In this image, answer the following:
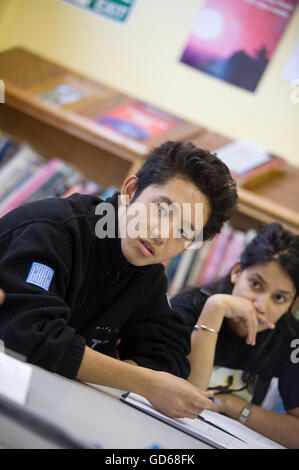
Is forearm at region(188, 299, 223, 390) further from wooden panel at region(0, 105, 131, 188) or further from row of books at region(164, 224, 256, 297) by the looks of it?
wooden panel at region(0, 105, 131, 188)

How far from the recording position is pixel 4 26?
2.36 meters

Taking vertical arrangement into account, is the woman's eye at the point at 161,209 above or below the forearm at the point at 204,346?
above

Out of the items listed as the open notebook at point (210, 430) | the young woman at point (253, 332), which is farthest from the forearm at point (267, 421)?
the open notebook at point (210, 430)

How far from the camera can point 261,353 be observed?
4.23 ft

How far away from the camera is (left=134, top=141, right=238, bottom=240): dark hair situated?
916mm

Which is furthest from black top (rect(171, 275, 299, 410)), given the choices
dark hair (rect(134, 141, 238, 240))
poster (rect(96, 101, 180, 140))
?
poster (rect(96, 101, 180, 140))

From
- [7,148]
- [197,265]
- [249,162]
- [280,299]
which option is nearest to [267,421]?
[280,299]

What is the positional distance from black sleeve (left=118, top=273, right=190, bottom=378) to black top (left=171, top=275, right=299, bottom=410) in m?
0.14

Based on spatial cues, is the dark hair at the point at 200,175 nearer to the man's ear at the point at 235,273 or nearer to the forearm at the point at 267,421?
the man's ear at the point at 235,273

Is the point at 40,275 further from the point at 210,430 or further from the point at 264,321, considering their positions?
the point at 264,321

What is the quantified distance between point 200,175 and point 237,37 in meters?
1.61

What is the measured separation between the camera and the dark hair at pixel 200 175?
92 cm

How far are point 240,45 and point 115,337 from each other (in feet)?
5.44
